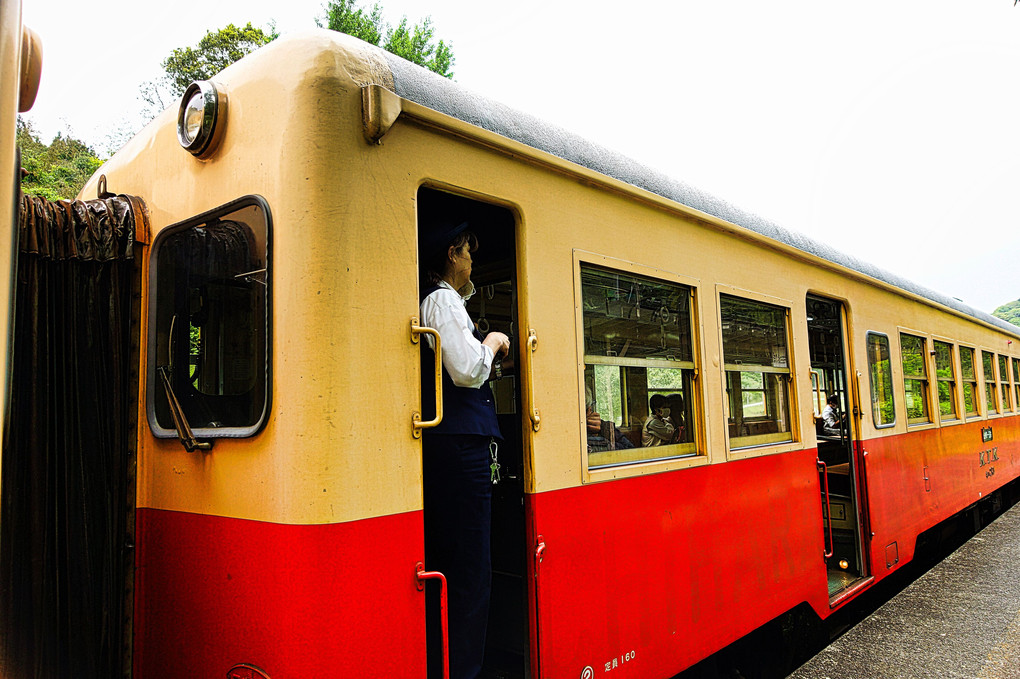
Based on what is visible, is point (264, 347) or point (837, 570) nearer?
point (264, 347)

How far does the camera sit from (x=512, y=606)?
299 cm

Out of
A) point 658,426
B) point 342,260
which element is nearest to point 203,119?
point 342,260

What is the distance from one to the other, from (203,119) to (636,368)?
199cm

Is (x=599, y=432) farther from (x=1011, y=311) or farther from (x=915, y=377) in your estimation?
(x=1011, y=311)

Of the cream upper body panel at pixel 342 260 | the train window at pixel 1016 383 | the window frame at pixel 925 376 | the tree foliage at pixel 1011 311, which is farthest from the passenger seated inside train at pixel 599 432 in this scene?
the tree foliage at pixel 1011 311

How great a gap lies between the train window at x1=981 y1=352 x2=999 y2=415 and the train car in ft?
21.1

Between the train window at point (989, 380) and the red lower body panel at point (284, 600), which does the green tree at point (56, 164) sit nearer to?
the red lower body panel at point (284, 600)

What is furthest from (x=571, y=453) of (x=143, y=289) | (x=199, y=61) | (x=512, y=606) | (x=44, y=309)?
(x=199, y=61)

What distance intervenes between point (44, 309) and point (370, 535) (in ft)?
4.15

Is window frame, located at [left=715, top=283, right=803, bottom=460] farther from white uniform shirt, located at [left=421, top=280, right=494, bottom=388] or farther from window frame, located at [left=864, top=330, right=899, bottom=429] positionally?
white uniform shirt, located at [left=421, top=280, right=494, bottom=388]

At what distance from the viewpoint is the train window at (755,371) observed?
3691 mm

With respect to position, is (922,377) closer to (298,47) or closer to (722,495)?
(722,495)

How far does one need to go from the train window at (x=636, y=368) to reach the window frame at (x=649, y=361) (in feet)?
0.06

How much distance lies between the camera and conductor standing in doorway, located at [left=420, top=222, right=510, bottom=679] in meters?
2.38
